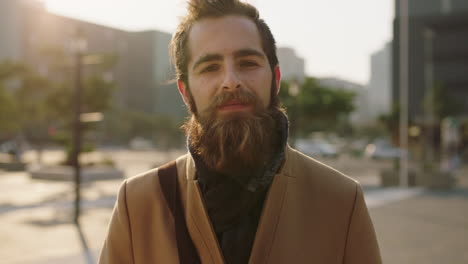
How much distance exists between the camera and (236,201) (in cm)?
165

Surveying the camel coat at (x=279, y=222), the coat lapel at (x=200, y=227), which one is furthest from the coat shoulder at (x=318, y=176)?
the coat lapel at (x=200, y=227)

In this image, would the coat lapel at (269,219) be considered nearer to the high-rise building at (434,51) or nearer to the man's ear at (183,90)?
the man's ear at (183,90)

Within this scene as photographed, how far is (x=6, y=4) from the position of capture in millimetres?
62156

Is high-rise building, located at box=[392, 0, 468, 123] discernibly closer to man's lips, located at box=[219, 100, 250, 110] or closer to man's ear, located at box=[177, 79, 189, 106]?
man's ear, located at box=[177, 79, 189, 106]

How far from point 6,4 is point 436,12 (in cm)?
Result: 5162

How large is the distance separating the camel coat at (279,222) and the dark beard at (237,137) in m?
0.11

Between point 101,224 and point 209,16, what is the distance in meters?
9.46

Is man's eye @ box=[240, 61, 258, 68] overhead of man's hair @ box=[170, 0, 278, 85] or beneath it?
beneath

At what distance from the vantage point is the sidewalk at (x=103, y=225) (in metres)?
7.89

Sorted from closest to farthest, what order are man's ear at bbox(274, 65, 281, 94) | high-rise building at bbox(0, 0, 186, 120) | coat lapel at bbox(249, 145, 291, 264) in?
1. coat lapel at bbox(249, 145, 291, 264)
2. man's ear at bbox(274, 65, 281, 94)
3. high-rise building at bbox(0, 0, 186, 120)

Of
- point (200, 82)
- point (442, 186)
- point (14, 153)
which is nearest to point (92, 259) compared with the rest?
point (200, 82)

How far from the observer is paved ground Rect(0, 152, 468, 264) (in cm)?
789

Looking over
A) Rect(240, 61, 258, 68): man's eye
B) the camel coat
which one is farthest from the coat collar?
Rect(240, 61, 258, 68): man's eye

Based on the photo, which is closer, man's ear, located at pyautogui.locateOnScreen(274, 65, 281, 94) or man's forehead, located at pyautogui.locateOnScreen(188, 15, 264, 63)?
man's forehead, located at pyautogui.locateOnScreen(188, 15, 264, 63)
